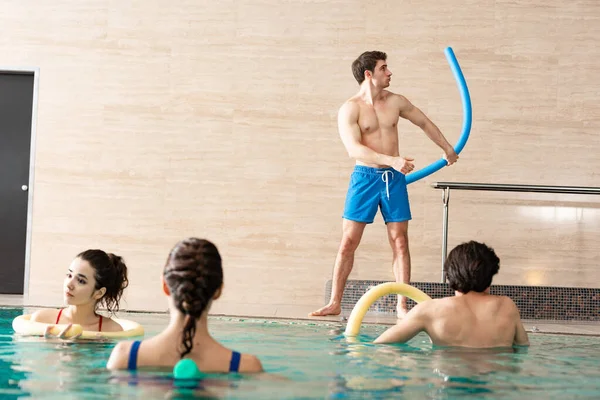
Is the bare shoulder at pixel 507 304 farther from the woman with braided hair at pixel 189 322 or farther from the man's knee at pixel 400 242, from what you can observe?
the man's knee at pixel 400 242

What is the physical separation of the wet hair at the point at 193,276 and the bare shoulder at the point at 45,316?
2.38 meters

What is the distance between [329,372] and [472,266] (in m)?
0.96

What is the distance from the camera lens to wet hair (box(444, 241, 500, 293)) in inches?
171

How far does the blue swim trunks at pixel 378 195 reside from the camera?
717 centimetres

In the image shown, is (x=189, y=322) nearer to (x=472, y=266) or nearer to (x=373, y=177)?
(x=472, y=266)

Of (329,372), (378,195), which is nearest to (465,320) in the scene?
(329,372)

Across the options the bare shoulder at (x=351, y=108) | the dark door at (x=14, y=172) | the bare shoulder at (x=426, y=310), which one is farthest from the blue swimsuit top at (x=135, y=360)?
the dark door at (x=14, y=172)

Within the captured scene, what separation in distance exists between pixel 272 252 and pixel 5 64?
12.5 ft

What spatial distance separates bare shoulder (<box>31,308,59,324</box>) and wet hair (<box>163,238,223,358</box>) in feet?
7.81

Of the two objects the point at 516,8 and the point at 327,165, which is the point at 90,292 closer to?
the point at 327,165

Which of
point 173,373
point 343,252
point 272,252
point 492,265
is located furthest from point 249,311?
point 173,373

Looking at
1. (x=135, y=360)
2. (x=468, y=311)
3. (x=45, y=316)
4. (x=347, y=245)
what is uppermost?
(x=347, y=245)

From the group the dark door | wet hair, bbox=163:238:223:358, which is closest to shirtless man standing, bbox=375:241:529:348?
wet hair, bbox=163:238:223:358

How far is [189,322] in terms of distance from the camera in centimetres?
304
